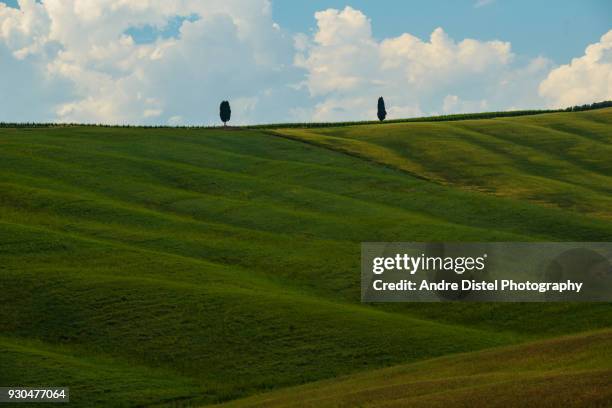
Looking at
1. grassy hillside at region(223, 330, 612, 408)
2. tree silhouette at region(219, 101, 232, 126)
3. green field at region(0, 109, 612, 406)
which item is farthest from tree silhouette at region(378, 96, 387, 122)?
grassy hillside at region(223, 330, 612, 408)

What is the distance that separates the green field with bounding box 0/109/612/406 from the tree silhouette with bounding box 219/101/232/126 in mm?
30065

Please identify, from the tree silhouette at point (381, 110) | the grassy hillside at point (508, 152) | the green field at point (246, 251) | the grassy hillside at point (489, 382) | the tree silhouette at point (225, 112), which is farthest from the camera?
the tree silhouette at point (381, 110)

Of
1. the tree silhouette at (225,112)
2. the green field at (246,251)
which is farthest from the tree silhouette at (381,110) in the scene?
the green field at (246,251)

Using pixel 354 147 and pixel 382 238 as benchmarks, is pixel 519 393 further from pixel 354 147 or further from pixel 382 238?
pixel 354 147

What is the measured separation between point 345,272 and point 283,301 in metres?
6.99

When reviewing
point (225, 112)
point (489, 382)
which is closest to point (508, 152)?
point (225, 112)

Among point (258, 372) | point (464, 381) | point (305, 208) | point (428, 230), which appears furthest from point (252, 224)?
point (464, 381)

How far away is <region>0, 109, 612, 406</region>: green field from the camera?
1378 inches

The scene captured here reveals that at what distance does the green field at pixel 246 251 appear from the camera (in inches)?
1378

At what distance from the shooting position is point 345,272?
47.5 meters

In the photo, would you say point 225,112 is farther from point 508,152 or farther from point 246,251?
point 246,251

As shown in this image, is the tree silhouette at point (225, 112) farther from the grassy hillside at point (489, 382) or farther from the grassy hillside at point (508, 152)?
the grassy hillside at point (489, 382)

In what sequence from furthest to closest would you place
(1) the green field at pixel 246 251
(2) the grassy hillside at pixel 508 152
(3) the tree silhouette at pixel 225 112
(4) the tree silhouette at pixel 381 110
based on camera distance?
(4) the tree silhouette at pixel 381 110 → (3) the tree silhouette at pixel 225 112 → (2) the grassy hillside at pixel 508 152 → (1) the green field at pixel 246 251

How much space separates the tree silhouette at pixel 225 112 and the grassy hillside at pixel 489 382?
3690 inches
